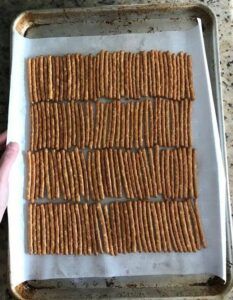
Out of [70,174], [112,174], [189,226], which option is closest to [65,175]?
[70,174]

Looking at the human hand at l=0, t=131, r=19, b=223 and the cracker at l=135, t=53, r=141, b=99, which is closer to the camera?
the human hand at l=0, t=131, r=19, b=223

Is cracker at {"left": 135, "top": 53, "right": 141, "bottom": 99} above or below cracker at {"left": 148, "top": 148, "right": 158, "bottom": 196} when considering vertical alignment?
above

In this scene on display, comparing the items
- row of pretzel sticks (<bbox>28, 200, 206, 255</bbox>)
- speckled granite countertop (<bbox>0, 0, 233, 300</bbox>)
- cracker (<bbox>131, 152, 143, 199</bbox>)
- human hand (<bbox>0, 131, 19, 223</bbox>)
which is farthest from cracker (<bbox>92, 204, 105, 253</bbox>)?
speckled granite countertop (<bbox>0, 0, 233, 300</bbox>)

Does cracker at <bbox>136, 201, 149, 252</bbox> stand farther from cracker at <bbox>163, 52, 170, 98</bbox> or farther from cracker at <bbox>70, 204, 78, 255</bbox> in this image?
cracker at <bbox>163, 52, 170, 98</bbox>

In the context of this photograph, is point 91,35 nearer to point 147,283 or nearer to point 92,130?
point 92,130

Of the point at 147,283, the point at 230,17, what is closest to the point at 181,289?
the point at 147,283

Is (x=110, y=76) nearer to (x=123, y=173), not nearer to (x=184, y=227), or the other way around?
(x=123, y=173)
